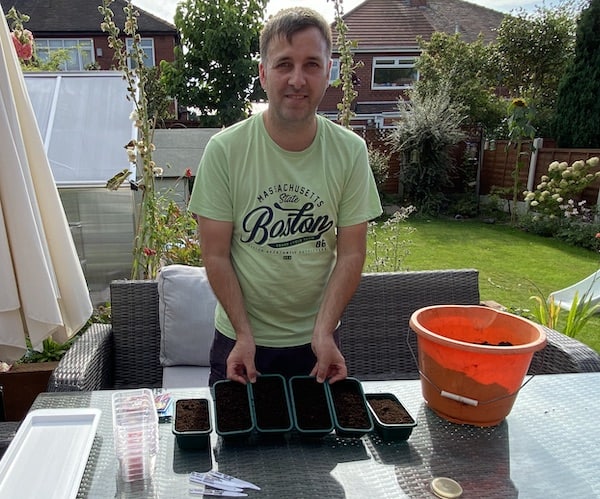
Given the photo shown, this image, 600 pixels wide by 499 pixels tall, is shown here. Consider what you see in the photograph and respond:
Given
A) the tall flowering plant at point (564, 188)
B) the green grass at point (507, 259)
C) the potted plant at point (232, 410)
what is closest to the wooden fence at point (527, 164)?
the tall flowering plant at point (564, 188)

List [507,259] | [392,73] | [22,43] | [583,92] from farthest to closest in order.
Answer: [392,73]
[583,92]
[507,259]
[22,43]

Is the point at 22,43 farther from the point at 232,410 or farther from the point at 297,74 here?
the point at 232,410

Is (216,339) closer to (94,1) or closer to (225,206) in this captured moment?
(225,206)

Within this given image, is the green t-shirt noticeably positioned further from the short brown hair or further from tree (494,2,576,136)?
tree (494,2,576,136)

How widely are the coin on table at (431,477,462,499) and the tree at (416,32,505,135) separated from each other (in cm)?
1154

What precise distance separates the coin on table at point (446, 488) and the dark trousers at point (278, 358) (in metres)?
0.57

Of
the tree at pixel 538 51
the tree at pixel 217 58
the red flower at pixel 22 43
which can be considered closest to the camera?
the red flower at pixel 22 43

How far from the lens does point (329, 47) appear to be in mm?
1360

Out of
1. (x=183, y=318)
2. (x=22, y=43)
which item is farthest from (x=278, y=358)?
(x=22, y=43)

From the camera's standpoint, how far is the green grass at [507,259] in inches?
208

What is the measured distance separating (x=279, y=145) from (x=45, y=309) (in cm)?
94

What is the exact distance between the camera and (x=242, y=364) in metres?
1.31

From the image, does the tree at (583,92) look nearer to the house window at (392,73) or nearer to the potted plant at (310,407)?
the potted plant at (310,407)

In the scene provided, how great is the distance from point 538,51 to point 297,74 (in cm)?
1258
